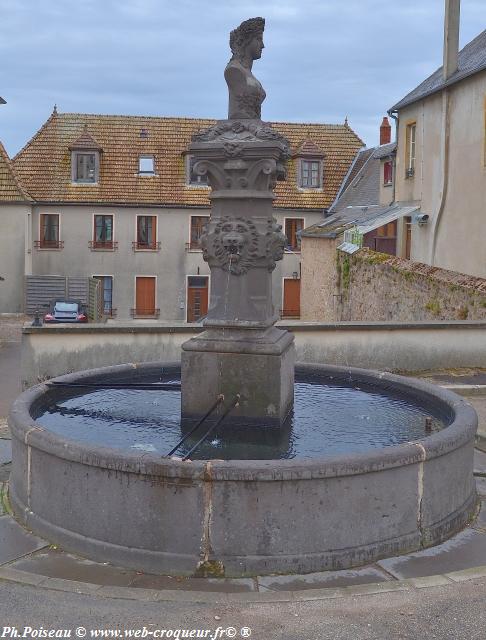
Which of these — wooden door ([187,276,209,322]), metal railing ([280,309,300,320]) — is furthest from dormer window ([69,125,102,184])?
metal railing ([280,309,300,320])

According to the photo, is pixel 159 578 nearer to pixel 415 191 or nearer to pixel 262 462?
pixel 262 462

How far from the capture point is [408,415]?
8.34 m

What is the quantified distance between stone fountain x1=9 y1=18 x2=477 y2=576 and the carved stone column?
1 centimetres

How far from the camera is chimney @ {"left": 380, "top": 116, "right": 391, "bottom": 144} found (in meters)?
39.9

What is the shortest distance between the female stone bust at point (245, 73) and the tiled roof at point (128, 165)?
28.8m

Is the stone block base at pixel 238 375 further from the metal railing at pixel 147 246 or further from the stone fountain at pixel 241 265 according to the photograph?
the metal railing at pixel 147 246

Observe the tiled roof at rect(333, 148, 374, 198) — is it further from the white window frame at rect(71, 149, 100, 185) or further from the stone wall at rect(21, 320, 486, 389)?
the stone wall at rect(21, 320, 486, 389)

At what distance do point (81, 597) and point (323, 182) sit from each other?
35.2m

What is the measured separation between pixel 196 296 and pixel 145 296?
8.42 feet

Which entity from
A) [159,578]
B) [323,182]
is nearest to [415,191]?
[323,182]

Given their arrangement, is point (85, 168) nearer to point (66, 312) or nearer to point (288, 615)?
point (66, 312)

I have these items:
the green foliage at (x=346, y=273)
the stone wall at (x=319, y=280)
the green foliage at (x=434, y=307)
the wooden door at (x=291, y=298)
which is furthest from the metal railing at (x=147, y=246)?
the green foliage at (x=434, y=307)

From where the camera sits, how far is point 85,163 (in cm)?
3706

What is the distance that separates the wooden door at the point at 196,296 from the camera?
37.8 metres
